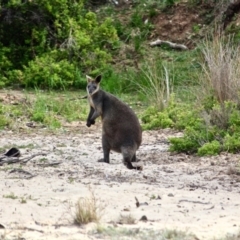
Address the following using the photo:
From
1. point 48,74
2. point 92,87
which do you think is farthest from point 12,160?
point 48,74

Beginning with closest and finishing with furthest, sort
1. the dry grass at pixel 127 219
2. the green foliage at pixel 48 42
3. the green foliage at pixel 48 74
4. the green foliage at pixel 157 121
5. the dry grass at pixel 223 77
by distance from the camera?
the dry grass at pixel 127 219
the dry grass at pixel 223 77
the green foliage at pixel 157 121
the green foliage at pixel 48 74
the green foliage at pixel 48 42

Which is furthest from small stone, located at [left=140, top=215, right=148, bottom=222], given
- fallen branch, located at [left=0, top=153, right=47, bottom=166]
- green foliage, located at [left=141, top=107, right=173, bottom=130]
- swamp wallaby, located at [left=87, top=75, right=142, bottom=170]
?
green foliage, located at [left=141, top=107, right=173, bottom=130]

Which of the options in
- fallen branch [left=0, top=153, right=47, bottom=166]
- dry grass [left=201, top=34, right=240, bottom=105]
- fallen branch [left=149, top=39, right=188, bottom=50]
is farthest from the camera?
fallen branch [left=149, top=39, right=188, bottom=50]

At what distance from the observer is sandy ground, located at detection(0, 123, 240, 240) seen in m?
7.94

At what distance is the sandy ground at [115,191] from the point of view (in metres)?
7.94

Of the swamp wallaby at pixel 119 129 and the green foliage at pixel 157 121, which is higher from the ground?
the swamp wallaby at pixel 119 129

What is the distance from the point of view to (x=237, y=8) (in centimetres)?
2103

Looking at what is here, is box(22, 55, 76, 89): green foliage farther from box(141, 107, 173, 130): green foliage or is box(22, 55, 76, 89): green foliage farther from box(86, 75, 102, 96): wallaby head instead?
box(86, 75, 102, 96): wallaby head

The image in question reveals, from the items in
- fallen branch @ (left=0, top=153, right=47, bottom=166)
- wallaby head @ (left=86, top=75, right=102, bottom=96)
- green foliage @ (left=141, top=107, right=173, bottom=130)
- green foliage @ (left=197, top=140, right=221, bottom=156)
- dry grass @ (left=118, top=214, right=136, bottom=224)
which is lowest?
green foliage @ (left=141, top=107, right=173, bottom=130)

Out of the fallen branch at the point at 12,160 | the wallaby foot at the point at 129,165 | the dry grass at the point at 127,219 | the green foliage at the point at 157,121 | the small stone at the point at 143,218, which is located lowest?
the green foliage at the point at 157,121

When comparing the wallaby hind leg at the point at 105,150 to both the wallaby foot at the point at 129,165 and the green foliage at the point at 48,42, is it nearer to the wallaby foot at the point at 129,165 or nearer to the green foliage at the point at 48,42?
the wallaby foot at the point at 129,165

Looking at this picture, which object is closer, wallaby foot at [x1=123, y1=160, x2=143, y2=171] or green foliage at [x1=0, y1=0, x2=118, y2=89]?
wallaby foot at [x1=123, y1=160, x2=143, y2=171]

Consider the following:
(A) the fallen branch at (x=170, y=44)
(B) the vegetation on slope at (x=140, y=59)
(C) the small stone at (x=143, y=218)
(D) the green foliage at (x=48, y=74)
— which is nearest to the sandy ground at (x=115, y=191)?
(C) the small stone at (x=143, y=218)

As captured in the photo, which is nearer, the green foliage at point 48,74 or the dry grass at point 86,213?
the dry grass at point 86,213
